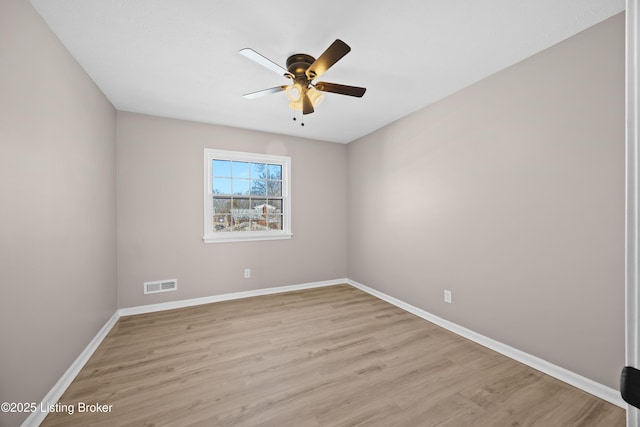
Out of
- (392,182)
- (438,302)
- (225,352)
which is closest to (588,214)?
(438,302)

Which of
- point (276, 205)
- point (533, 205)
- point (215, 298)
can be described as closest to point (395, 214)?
point (533, 205)

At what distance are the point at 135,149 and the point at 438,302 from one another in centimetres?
410

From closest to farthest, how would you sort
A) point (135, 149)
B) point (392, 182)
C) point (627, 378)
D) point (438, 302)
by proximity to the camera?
point (627, 378) < point (438, 302) < point (135, 149) < point (392, 182)

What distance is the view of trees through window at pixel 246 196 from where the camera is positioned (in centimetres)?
372

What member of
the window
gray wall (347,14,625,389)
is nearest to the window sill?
the window

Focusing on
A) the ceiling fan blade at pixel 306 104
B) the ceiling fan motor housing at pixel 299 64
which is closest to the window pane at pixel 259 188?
the ceiling fan blade at pixel 306 104

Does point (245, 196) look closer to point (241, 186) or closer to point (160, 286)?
point (241, 186)

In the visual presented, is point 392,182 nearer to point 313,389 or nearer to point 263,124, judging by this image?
point 263,124

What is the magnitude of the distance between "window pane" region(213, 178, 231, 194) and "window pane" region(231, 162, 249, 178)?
0.49ft

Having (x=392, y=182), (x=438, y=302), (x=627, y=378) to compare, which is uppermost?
(x=392, y=182)

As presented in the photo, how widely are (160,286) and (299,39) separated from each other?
3.25m

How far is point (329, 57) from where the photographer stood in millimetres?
1685

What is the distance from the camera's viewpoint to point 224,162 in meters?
3.73

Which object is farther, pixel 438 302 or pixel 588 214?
pixel 438 302
